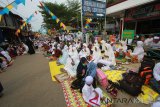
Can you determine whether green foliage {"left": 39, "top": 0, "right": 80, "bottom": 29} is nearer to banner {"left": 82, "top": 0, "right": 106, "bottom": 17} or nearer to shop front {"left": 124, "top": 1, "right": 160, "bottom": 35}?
banner {"left": 82, "top": 0, "right": 106, "bottom": 17}

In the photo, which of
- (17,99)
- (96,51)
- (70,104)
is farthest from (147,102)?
(17,99)

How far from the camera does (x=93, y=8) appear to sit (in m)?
7.65

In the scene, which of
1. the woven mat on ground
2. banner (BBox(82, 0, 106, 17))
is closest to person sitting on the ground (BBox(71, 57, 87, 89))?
the woven mat on ground

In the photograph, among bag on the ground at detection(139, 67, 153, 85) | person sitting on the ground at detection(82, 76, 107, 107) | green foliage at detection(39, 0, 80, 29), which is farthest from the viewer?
green foliage at detection(39, 0, 80, 29)

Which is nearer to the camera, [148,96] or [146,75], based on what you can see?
[148,96]

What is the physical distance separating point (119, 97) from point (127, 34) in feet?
20.6

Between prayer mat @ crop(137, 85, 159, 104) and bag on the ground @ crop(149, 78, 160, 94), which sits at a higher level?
bag on the ground @ crop(149, 78, 160, 94)

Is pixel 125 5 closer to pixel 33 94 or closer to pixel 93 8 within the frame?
pixel 93 8

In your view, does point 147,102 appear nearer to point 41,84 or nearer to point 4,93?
point 41,84


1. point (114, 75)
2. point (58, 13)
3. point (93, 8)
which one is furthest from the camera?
point (58, 13)

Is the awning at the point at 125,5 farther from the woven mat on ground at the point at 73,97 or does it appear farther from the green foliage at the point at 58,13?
the green foliage at the point at 58,13

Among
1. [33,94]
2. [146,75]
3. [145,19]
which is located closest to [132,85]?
[146,75]

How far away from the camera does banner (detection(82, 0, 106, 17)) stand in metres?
7.19

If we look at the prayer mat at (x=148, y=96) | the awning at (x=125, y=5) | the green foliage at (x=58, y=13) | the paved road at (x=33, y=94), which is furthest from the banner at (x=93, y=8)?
the green foliage at (x=58, y=13)
